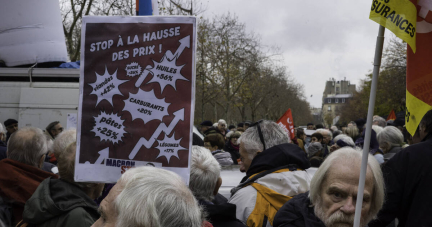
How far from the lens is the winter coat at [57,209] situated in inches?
96.7

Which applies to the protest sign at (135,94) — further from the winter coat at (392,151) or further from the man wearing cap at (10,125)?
the man wearing cap at (10,125)

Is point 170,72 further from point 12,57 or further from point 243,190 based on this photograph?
point 12,57

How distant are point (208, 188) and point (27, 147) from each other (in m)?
1.50

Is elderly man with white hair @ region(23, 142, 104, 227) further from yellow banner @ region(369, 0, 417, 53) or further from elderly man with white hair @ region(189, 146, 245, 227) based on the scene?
yellow banner @ region(369, 0, 417, 53)

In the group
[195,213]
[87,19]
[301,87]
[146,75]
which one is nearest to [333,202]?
[195,213]

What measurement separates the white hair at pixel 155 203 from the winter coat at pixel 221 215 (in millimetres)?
946

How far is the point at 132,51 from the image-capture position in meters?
2.83

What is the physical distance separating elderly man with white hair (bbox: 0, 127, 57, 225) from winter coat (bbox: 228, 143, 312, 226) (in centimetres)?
143

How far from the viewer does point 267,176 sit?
3188 mm

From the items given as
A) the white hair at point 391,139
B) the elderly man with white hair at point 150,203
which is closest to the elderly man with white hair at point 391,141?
the white hair at point 391,139

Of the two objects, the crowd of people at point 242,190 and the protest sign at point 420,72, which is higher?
the protest sign at point 420,72

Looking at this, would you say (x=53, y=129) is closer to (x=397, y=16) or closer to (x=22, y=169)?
(x=22, y=169)

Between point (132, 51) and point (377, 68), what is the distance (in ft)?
4.93

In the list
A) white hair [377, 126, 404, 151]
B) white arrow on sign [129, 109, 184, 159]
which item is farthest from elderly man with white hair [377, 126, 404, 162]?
white arrow on sign [129, 109, 184, 159]
